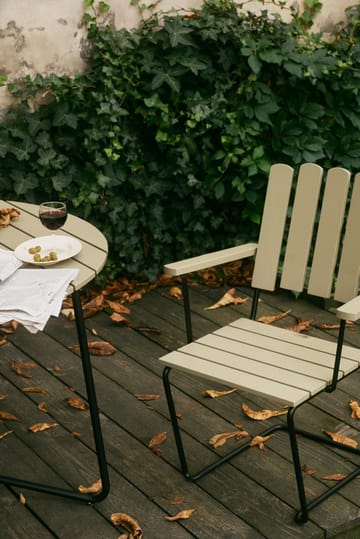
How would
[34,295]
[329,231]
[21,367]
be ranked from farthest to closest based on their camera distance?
[21,367], [329,231], [34,295]

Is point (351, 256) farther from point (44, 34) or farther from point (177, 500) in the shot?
point (44, 34)

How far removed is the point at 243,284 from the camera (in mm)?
4480

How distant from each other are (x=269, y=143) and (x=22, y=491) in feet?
7.50

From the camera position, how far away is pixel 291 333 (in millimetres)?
2945

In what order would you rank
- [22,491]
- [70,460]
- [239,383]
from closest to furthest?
[239,383], [22,491], [70,460]

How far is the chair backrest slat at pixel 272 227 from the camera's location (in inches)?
119

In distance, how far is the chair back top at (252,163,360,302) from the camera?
9.56 ft

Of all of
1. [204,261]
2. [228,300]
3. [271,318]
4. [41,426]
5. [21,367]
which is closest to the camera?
[204,261]

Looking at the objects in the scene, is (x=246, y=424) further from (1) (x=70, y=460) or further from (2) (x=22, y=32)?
(2) (x=22, y=32)

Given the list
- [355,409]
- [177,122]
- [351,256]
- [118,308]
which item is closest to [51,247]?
[351,256]

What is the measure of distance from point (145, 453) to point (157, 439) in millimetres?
93

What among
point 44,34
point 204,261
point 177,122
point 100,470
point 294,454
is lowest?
point 100,470

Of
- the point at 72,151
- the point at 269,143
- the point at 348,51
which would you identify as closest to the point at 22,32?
→ the point at 72,151

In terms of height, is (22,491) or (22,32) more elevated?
(22,32)
